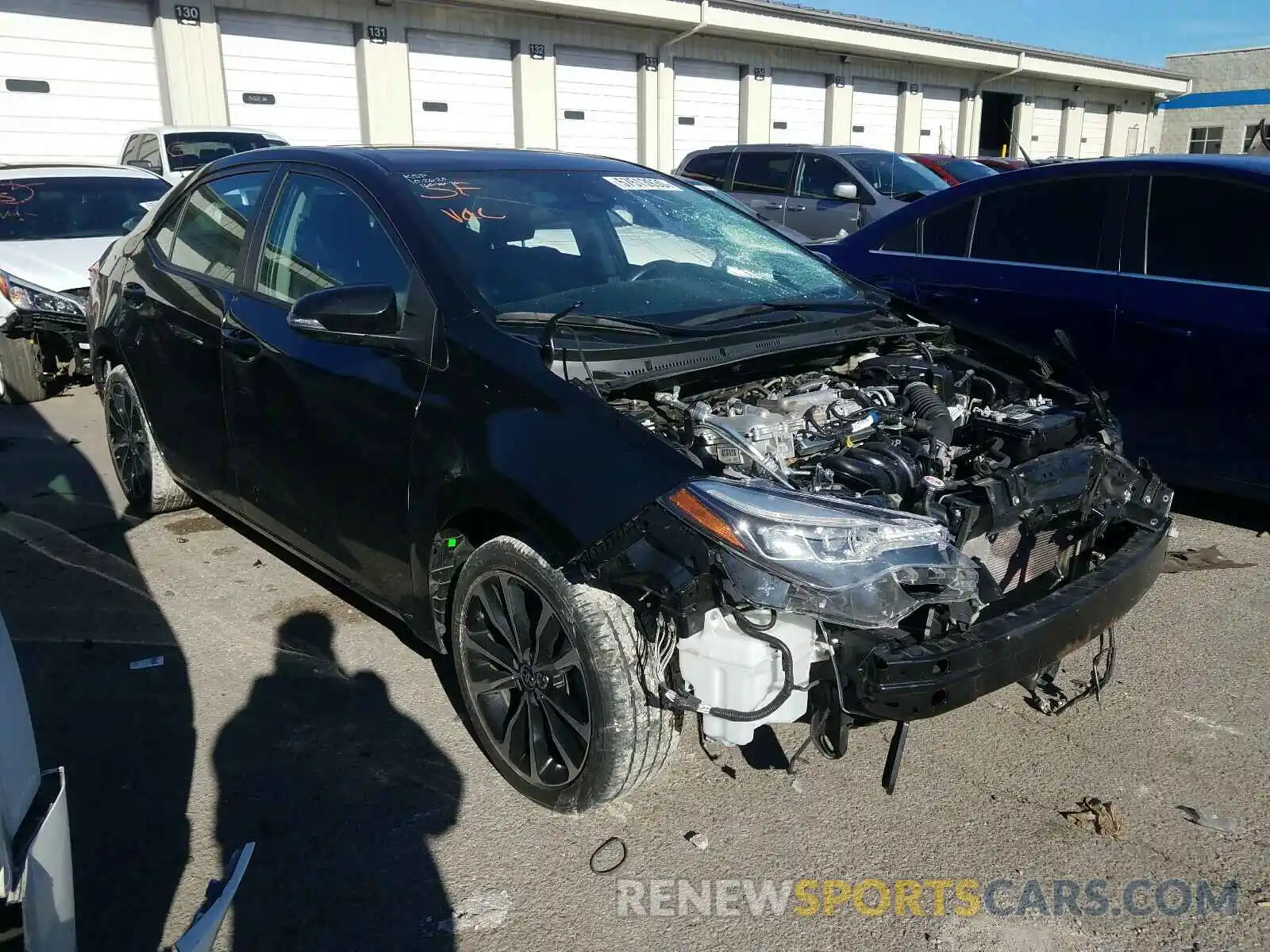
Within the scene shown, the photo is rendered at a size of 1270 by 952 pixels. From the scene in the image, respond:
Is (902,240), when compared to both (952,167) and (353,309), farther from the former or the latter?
(952,167)

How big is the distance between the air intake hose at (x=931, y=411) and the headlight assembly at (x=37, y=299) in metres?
6.42

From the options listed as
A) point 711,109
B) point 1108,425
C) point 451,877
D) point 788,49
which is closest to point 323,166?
point 451,877

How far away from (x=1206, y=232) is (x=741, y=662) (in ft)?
11.8

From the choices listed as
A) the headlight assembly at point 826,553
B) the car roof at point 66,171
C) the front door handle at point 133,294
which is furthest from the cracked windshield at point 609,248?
the car roof at point 66,171

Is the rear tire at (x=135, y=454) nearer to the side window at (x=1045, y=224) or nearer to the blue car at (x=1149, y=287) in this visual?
the blue car at (x=1149, y=287)

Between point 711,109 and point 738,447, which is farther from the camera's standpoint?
point 711,109

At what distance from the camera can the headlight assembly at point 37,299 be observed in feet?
23.6

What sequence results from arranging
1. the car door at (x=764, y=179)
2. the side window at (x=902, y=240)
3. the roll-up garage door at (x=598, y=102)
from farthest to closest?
the roll-up garage door at (x=598, y=102) < the car door at (x=764, y=179) < the side window at (x=902, y=240)

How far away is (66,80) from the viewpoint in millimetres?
14344

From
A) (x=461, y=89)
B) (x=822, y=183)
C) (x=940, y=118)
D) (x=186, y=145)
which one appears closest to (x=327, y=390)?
(x=822, y=183)

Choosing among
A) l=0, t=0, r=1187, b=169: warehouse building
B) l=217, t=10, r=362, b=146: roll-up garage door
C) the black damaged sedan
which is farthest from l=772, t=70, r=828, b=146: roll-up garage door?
the black damaged sedan

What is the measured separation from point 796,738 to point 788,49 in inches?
891

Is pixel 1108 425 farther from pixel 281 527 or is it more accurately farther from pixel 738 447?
pixel 281 527

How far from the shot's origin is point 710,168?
13055 millimetres
